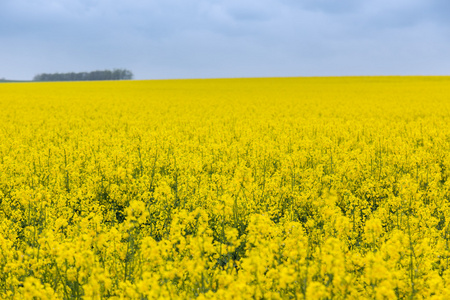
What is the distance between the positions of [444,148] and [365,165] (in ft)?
10.4

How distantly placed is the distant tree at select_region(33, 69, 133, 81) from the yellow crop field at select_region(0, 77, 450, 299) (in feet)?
313

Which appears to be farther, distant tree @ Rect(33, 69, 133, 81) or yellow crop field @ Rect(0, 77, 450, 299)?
distant tree @ Rect(33, 69, 133, 81)

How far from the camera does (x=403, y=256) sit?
3.64m

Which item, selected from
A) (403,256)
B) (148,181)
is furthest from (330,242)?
(148,181)

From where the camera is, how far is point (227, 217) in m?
4.81

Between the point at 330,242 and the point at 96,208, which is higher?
the point at 330,242

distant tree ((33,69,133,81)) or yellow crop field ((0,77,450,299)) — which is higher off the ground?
distant tree ((33,69,133,81))

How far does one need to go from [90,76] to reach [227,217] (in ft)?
362

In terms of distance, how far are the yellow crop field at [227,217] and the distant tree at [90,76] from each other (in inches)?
3754

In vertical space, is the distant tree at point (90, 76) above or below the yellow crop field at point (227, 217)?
above

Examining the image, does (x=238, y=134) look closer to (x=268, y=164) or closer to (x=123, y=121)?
(x=268, y=164)

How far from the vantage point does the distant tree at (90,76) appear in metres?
104

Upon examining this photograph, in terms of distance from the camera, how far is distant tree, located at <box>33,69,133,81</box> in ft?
342

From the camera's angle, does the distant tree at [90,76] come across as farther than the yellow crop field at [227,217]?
Yes
